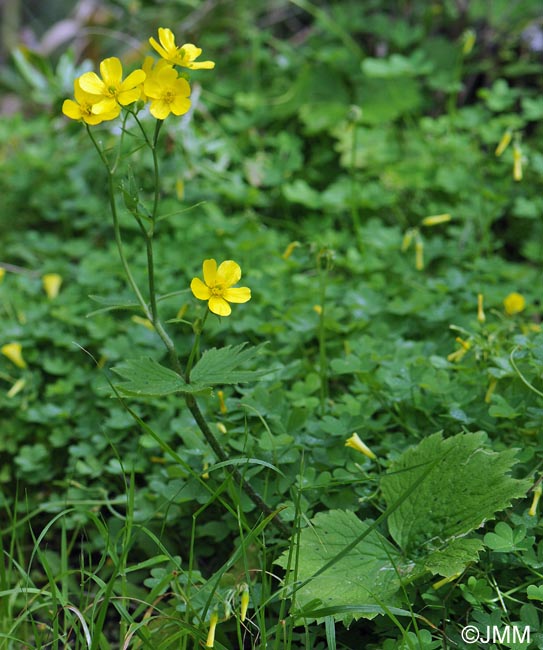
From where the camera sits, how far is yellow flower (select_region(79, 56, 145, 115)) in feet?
4.32

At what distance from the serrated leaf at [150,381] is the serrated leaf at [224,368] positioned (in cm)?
2

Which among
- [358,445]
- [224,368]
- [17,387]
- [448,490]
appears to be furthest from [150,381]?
[17,387]

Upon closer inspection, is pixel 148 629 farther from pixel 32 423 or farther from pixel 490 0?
pixel 490 0

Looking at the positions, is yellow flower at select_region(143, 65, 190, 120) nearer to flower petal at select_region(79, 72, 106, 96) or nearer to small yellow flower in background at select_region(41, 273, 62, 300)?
flower petal at select_region(79, 72, 106, 96)

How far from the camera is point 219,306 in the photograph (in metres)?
1.38

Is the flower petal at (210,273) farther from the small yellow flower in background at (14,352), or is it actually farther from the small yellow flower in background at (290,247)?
the small yellow flower in background at (14,352)

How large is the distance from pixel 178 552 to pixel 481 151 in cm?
221

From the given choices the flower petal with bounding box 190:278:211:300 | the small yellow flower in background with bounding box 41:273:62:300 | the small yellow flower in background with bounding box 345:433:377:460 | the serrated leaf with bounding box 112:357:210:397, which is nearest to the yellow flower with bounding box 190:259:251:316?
the flower petal with bounding box 190:278:211:300

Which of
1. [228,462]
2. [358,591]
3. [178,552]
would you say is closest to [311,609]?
[358,591]

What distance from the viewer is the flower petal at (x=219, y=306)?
1372mm

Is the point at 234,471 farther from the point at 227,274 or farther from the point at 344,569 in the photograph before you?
the point at 227,274

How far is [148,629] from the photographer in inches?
60.1

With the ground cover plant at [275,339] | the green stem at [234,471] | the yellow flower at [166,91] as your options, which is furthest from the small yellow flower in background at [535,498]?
the yellow flower at [166,91]

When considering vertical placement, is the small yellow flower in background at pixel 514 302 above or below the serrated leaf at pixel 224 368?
below
